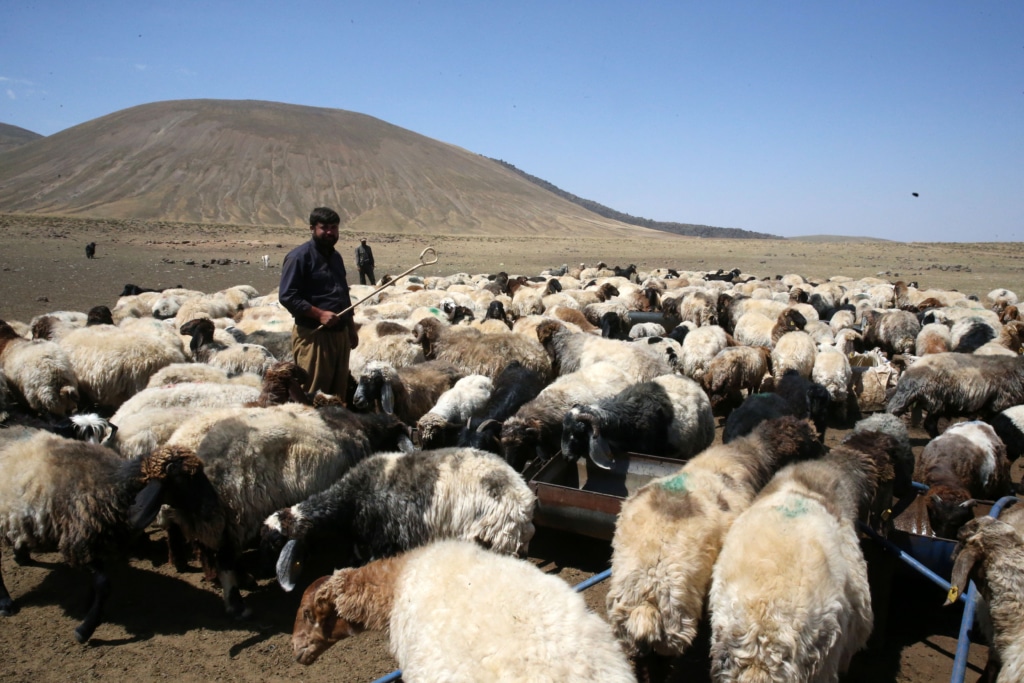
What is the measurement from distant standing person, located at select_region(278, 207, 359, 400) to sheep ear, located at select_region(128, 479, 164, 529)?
6.40 feet

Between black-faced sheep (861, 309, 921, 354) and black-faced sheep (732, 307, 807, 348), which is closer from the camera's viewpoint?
black-faced sheep (732, 307, 807, 348)

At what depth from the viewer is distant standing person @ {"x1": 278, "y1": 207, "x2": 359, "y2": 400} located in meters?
5.68

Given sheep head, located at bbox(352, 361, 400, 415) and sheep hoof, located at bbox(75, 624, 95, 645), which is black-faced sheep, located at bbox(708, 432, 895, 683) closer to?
sheep hoof, located at bbox(75, 624, 95, 645)

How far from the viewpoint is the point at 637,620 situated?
10.7ft

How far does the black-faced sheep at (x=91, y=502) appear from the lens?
13.5ft

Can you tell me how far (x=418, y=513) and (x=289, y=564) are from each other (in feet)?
2.82

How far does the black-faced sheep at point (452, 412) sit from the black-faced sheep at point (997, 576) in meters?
4.04

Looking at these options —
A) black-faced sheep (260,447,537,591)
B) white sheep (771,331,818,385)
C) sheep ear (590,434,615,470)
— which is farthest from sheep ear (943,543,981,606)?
white sheep (771,331,818,385)

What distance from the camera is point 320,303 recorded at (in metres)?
5.89

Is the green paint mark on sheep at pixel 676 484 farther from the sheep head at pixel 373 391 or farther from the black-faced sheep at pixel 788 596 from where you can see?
the sheep head at pixel 373 391

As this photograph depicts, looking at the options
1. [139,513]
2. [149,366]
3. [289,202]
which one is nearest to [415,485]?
[139,513]

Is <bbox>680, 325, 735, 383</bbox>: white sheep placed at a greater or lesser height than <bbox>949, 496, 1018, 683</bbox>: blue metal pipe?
greater

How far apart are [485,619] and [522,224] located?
100938 mm

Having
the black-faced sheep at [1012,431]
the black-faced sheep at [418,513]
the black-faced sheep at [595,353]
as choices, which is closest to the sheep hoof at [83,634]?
the black-faced sheep at [418,513]
